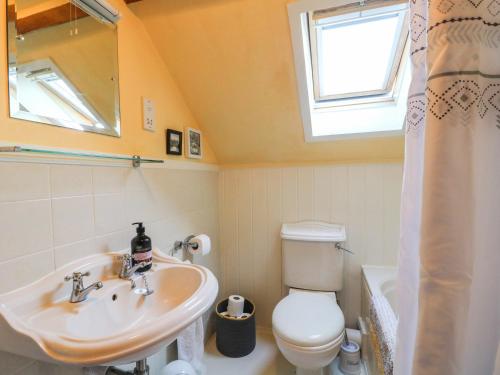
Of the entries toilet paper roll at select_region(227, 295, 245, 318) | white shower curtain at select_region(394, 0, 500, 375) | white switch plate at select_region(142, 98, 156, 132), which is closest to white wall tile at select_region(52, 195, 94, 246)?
white switch plate at select_region(142, 98, 156, 132)

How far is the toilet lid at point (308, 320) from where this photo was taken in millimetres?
1201

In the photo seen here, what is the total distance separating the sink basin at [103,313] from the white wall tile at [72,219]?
0.31 feet

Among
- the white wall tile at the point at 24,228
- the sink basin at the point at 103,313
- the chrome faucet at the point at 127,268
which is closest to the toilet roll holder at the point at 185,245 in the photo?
the sink basin at the point at 103,313

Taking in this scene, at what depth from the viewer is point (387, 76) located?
1.56m

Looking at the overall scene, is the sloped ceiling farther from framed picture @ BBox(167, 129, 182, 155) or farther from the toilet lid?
the toilet lid

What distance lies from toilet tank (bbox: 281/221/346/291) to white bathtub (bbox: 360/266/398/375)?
18 centimetres

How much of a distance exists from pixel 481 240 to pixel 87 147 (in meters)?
1.15

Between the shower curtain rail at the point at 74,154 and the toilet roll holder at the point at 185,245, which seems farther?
the toilet roll holder at the point at 185,245

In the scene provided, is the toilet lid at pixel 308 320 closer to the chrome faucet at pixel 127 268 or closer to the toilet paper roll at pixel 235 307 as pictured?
the toilet paper roll at pixel 235 307

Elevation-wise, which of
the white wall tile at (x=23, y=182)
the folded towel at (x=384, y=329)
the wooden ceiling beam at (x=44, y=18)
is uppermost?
the wooden ceiling beam at (x=44, y=18)

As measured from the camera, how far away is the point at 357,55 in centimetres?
156

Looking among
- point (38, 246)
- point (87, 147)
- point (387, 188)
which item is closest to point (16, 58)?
point (87, 147)

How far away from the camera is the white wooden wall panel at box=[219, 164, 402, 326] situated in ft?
5.69

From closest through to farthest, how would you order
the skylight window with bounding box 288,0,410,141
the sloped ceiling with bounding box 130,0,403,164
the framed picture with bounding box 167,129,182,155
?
1. the sloped ceiling with bounding box 130,0,403,164
2. the skylight window with bounding box 288,0,410,141
3. the framed picture with bounding box 167,129,182,155
